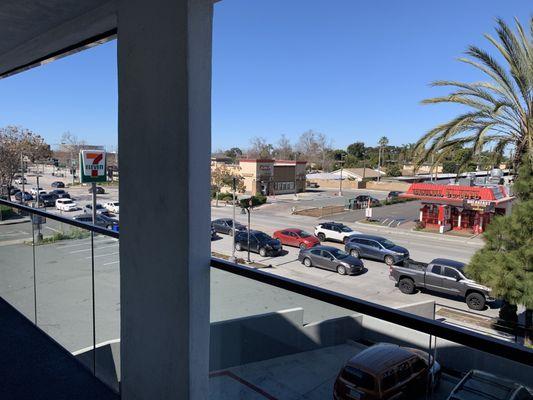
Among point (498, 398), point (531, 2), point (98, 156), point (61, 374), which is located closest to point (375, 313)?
point (498, 398)

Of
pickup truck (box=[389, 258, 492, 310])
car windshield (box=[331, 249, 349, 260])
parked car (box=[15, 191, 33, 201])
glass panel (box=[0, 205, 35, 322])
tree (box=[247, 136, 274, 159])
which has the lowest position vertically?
car windshield (box=[331, 249, 349, 260])

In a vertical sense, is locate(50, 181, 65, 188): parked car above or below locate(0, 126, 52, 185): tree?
below

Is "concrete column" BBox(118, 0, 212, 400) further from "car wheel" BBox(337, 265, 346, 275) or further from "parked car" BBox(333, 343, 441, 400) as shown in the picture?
"car wheel" BBox(337, 265, 346, 275)

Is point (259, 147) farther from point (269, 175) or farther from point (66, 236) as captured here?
point (66, 236)

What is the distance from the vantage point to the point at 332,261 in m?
16.1

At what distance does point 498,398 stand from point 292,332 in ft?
1.90

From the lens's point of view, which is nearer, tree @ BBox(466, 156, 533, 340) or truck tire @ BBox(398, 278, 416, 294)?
tree @ BBox(466, 156, 533, 340)

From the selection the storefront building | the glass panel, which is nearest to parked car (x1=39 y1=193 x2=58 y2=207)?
the storefront building

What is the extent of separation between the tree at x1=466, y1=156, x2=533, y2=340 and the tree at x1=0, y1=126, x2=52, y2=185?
24.4m

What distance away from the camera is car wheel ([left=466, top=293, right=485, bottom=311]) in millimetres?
7985

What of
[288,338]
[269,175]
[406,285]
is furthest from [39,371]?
[269,175]

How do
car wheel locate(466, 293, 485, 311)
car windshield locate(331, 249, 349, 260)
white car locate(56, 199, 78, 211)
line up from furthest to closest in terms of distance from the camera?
white car locate(56, 199, 78, 211)
car windshield locate(331, 249, 349, 260)
car wheel locate(466, 293, 485, 311)

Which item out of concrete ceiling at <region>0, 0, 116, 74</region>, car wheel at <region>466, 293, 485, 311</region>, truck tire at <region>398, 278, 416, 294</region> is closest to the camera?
concrete ceiling at <region>0, 0, 116, 74</region>

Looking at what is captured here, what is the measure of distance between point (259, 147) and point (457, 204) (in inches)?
1242
